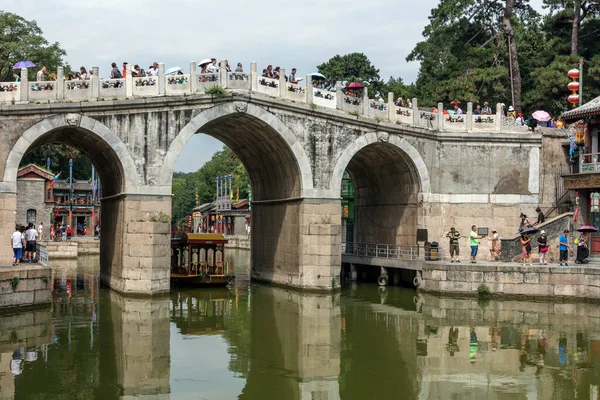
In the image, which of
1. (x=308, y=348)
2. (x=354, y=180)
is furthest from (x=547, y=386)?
(x=354, y=180)

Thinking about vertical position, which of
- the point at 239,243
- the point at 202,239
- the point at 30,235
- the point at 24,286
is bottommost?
the point at 24,286

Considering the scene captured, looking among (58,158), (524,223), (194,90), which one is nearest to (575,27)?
(524,223)

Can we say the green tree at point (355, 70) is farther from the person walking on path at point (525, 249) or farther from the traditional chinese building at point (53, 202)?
the person walking on path at point (525, 249)

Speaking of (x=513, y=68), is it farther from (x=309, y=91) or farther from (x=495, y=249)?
(x=309, y=91)

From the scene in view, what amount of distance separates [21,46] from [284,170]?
30.9 meters

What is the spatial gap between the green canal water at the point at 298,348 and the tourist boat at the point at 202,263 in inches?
103

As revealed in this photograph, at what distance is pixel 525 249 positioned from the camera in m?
24.9

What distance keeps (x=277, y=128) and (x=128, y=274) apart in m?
7.54

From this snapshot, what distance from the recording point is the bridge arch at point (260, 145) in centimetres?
2439

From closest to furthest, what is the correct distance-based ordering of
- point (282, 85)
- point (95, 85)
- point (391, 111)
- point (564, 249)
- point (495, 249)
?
point (95, 85) → point (564, 249) → point (282, 85) → point (495, 249) → point (391, 111)

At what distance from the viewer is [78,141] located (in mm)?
26250

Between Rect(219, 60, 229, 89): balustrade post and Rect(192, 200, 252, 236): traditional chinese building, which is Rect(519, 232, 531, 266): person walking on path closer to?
Rect(219, 60, 229, 89): balustrade post

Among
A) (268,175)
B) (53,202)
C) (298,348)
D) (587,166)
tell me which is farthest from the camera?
(53,202)

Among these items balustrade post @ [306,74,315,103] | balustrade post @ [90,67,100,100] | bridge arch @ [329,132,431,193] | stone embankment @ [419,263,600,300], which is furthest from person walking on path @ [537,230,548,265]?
balustrade post @ [90,67,100,100]
